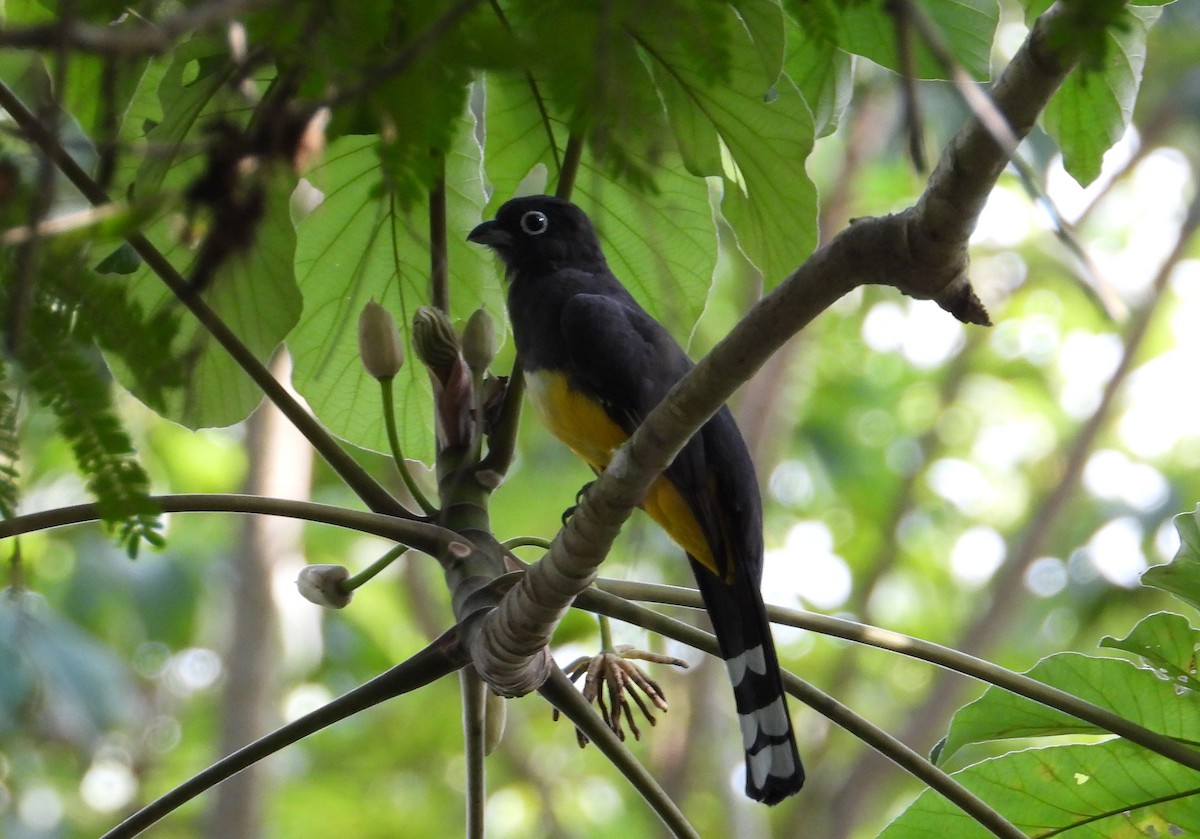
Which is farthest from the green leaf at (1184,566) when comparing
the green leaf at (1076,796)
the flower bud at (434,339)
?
the flower bud at (434,339)

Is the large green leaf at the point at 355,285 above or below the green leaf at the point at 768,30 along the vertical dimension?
above

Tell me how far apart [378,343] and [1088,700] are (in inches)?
60.0

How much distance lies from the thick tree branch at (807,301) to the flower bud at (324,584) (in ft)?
1.55

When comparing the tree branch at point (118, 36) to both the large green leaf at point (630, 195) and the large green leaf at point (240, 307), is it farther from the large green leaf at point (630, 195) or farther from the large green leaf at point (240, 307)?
the large green leaf at point (630, 195)

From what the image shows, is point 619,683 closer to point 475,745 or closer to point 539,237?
point 475,745

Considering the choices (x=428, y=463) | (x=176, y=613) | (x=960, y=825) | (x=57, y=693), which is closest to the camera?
(x=960, y=825)

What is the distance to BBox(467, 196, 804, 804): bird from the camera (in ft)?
8.76

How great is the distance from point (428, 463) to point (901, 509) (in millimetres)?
7216

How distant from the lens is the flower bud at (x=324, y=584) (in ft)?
7.57

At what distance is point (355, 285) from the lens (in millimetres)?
3006

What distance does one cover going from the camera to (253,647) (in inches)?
278

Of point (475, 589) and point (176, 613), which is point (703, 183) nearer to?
point (475, 589)

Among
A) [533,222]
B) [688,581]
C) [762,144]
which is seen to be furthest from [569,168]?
[688,581]

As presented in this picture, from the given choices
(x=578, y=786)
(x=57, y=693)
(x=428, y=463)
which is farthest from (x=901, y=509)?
(x=428, y=463)
